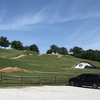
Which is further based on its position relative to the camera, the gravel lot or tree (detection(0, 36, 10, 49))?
tree (detection(0, 36, 10, 49))

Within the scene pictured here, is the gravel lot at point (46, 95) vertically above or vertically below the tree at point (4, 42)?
below

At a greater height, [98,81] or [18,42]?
[18,42]

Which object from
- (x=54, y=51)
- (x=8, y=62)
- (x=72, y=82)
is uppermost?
(x=54, y=51)

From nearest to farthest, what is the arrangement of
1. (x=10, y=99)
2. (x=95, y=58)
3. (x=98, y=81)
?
(x=10, y=99)
(x=98, y=81)
(x=95, y=58)

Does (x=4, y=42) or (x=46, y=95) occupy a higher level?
(x=4, y=42)

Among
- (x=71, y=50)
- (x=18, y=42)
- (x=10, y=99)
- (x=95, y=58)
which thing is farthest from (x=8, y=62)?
(x=71, y=50)

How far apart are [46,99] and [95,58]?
10408 cm

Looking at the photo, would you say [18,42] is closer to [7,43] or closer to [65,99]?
[7,43]

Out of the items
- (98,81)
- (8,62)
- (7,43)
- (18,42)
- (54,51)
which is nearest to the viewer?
(98,81)

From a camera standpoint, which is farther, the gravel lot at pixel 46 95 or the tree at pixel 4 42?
the tree at pixel 4 42

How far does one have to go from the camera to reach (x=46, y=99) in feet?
36.1

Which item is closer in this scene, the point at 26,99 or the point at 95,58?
the point at 26,99

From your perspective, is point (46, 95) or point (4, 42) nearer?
point (46, 95)

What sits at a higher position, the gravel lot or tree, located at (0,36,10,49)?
tree, located at (0,36,10,49)
